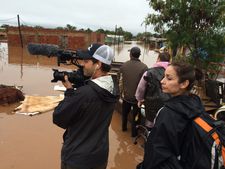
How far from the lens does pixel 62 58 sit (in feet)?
8.30

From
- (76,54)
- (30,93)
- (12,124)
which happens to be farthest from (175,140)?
(30,93)

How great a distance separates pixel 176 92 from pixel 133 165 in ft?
10.4

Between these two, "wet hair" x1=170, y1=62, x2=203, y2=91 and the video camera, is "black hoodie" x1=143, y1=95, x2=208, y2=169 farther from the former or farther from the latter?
the video camera

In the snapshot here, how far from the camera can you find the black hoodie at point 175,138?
179cm

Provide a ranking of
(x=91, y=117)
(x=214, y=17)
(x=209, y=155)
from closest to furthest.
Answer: (x=209, y=155)
(x=91, y=117)
(x=214, y=17)

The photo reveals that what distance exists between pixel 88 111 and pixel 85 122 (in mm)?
108

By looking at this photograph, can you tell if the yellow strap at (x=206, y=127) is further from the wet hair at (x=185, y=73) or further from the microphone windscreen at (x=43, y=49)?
the microphone windscreen at (x=43, y=49)

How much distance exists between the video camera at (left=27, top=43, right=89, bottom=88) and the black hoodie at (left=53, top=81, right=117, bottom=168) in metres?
0.15

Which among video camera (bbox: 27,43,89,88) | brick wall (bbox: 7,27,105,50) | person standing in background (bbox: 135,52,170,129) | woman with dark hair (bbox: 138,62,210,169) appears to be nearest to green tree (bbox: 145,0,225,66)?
person standing in background (bbox: 135,52,170,129)

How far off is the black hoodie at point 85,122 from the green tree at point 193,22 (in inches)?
197

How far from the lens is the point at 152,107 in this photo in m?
4.49

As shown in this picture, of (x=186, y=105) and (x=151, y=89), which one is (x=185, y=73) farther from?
(x=151, y=89)

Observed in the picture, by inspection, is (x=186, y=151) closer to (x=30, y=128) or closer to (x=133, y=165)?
(x=133, y=165)

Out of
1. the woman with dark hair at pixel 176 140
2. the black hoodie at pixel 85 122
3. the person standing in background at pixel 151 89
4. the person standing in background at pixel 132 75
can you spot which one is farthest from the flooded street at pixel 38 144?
the woman with dark hair at pixel 176 140
